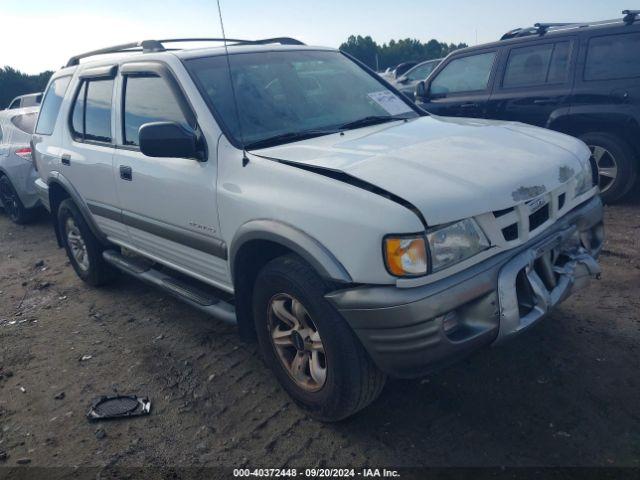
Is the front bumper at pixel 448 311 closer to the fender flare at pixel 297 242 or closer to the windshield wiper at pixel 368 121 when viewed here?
the fender flare at pixel 297 242

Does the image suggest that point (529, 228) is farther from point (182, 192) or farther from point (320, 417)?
point (182, 192)

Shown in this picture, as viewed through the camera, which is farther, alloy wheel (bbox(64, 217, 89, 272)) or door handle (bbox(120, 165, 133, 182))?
alloy wheel (bbox(64, 217, 89, 272))

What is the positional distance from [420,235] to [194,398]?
1765mm

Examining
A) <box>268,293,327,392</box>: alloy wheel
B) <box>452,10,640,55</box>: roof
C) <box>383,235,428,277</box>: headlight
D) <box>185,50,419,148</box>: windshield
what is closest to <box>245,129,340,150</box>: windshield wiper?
<box>185,50,419,148</box>: windshield

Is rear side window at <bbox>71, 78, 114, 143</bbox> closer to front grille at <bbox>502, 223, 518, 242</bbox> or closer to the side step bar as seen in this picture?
the side step bar

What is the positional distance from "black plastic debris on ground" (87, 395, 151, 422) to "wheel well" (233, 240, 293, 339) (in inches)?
28.2

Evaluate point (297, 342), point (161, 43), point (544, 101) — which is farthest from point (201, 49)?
point (544, 101)

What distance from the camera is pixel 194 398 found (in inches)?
129

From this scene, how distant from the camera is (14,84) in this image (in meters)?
29.2

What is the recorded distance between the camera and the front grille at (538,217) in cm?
269

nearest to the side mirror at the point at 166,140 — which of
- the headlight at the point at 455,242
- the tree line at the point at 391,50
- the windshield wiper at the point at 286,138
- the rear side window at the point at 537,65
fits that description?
the windshield wiper at the point at 286,138

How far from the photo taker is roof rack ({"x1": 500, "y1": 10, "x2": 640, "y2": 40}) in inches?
223

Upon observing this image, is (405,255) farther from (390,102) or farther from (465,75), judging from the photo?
(465,75)

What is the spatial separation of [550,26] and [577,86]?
876mm
